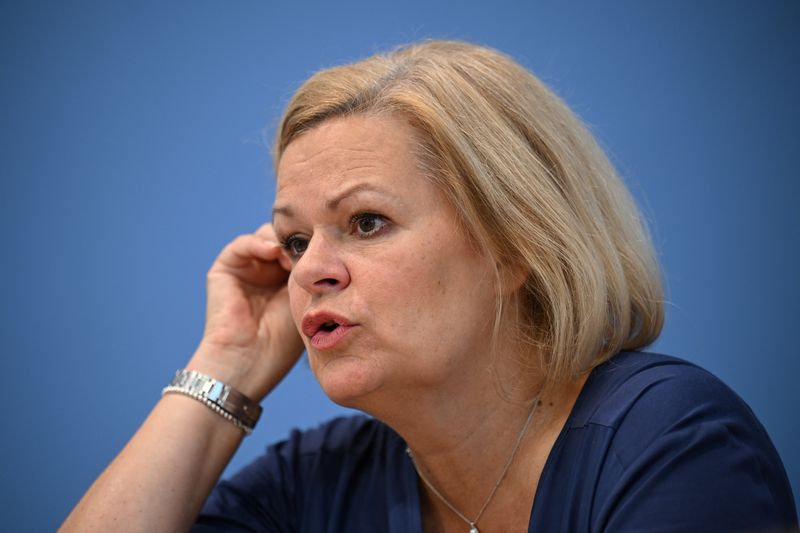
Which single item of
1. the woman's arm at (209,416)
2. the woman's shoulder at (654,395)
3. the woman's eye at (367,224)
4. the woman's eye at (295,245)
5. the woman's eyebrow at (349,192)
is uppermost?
the woman's eyebrow at (349,192)

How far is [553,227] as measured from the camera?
134 centimetres

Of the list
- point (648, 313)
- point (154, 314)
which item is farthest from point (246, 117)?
point (648, 313)

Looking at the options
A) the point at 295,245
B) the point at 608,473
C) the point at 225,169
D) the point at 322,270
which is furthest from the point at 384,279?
the point at 225,169

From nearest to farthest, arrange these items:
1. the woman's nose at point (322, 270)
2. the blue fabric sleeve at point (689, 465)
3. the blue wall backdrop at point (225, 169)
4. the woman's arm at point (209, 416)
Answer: the blue fabric sleeve at point (689, 465) → the woman's nose at point (322, 270) → the woman's arm at point (209, 416) → the blue wall backdrop at point (225, 169)

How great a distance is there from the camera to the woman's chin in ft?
4.14

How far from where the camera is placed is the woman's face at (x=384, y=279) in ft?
4.12

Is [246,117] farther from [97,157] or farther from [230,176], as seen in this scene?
[97,157]

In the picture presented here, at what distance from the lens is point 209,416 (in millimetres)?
1582

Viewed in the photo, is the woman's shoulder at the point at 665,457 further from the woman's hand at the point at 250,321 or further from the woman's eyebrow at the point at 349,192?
the woman's hand at the point at 250,321

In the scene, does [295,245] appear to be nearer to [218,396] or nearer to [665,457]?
[218,396]

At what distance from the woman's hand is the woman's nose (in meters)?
0.41

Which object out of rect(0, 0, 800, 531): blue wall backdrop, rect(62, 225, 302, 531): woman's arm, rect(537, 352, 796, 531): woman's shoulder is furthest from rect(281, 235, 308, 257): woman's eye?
rect(0, 0, 800, 531): blue wall backdrop

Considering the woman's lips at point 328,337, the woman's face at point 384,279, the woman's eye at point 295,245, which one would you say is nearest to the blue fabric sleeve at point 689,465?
the woman's face at point 384,279

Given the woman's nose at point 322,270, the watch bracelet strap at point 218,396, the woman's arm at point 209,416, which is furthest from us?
the watch bracelet strap at point 218,396
